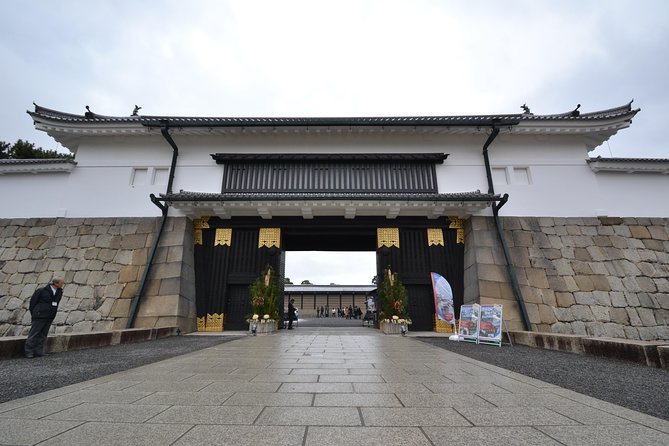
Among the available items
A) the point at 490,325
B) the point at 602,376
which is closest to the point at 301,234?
the point at 490,325

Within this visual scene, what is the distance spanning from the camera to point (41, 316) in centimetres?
558

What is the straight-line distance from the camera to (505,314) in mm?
9680

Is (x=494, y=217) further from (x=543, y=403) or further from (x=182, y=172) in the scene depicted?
(x=182, y=172)

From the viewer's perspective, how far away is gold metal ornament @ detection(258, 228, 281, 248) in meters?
11.4

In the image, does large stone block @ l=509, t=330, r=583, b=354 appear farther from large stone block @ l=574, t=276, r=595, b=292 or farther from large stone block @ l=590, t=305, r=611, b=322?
large stone block @ l=574, t=276, r=595, b=292

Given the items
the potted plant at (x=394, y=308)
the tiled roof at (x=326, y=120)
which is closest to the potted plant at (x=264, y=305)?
the potted plant at (x=394, y=308)

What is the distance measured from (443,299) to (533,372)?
18.9 ft

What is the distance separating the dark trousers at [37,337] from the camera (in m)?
5.38

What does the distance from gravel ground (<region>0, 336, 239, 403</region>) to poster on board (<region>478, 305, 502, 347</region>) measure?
7.42m

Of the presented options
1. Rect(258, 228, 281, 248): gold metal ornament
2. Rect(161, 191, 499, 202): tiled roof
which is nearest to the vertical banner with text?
Rect(161, 191, 499, 202): tiled roof

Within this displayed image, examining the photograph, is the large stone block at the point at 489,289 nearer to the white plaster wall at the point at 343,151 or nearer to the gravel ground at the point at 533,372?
the white plaster wall at the point at 343,151

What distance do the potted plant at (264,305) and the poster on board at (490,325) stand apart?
21.4ft

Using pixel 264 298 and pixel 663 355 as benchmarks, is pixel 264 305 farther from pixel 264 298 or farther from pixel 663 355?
pixel 663 355

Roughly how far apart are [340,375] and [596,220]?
12659 mm
